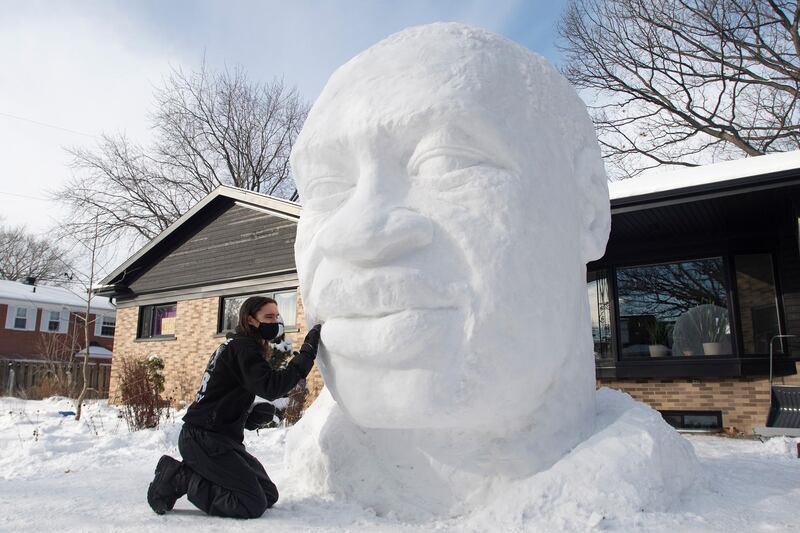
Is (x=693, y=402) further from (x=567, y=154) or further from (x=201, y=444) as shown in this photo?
(x=201, y=444)

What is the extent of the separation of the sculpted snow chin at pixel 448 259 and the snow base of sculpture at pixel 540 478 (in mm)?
22

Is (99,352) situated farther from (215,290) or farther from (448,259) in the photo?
(448,259)

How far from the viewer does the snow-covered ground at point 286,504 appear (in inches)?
97.3

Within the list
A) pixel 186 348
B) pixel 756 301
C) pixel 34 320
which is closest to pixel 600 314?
pixel 756 301

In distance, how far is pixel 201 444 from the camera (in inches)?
116

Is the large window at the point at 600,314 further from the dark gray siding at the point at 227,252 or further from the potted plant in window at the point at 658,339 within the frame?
the dark gray siding at the point at 227,252


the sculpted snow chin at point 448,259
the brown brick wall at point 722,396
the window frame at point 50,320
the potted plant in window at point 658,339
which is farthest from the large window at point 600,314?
the window frame at point 50,320

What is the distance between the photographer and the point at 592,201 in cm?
311

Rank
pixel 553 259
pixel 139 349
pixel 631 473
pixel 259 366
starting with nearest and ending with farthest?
pixel 631 473
pixel 553 259
pixel 259 366
pixel 139 349

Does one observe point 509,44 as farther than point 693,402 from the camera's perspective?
No

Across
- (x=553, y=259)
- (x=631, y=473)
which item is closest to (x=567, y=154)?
(x=553, y=259)

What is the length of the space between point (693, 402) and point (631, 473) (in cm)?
628

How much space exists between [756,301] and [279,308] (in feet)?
29.2

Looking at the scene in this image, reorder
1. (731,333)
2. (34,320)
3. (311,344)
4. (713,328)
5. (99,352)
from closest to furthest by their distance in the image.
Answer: (311,344) < (731,333) < (713,328) < (34,320) < (99,352)
